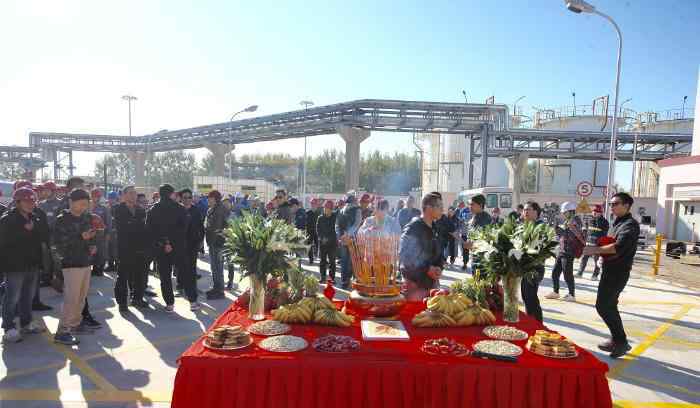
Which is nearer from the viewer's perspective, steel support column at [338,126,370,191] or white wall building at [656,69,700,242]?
white wall building at [656,69,700,242]

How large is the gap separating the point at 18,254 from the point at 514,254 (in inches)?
219

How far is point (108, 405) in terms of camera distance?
11.9 ft

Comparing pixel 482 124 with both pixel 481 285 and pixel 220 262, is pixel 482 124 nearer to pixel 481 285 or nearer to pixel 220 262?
pixel 220 262

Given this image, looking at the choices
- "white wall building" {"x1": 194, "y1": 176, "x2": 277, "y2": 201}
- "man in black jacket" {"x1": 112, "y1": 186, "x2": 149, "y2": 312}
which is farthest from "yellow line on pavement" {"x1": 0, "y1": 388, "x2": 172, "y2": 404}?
"white wall building" {"x1": 194, "y1": 176, "x2": 277, "y2": 201}

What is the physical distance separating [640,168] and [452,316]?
1988 inches

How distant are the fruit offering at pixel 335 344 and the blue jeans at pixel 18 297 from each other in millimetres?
4428

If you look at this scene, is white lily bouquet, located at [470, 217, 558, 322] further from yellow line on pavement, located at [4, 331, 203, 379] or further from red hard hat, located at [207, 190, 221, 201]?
red hard hat, located at [207, 190, 221, 201]

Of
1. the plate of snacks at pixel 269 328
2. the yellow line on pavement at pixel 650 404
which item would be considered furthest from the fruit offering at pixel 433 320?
the yellow line on pavement at pixel 650 404

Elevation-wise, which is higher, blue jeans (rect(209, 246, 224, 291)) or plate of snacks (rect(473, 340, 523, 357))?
plate of snacks (rect(473, 340, 523, 357))

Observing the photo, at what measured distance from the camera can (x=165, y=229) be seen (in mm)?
6281

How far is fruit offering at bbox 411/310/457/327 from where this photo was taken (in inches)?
126

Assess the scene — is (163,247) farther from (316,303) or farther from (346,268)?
(316,303)

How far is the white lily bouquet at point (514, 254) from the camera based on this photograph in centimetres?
347

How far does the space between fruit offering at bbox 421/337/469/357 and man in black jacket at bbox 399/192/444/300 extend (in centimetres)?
161
